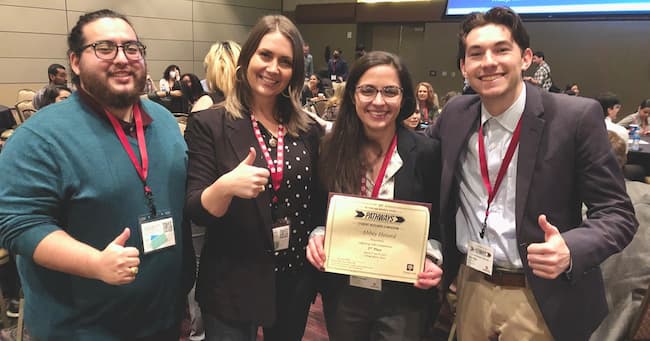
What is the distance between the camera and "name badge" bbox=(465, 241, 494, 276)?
1.49 m

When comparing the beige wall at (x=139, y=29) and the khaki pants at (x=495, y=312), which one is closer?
the khaki pants at (x=495, y=312)

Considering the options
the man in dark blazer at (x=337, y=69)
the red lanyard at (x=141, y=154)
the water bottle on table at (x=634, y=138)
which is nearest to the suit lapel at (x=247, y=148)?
the red lanyard at (x=141, y=154)

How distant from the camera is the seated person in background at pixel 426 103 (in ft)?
20.8

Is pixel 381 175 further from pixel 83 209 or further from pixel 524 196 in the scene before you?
pixel 83 209

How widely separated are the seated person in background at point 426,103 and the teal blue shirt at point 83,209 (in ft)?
17.2

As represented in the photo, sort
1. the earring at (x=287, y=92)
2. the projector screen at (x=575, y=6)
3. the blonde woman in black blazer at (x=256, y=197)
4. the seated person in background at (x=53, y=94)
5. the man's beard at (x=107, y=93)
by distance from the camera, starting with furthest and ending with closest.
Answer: the projector screen at (x=575, y=6)
the seated person in background at (x=53, y=94)
the earring at (x=287, y=92)
the blonde woman in black blazer at (x=256, y=197)
the man's beard at (x=107, y=93)

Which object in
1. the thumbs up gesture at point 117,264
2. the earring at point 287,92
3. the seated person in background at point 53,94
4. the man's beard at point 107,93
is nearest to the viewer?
the thumbs up gesture at point 117,264

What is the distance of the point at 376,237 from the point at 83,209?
3.13ft

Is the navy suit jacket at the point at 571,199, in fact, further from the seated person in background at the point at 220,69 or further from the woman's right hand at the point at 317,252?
the seated person in background at the point at 220,69

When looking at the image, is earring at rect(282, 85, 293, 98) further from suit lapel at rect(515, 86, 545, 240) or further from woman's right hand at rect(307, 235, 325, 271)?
suit lapel at rect(515, 86, 545, 240)

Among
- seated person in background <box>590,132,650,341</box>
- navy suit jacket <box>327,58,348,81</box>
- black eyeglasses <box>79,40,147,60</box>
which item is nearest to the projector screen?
navy suit jacket <box>327,58,348,81</box>

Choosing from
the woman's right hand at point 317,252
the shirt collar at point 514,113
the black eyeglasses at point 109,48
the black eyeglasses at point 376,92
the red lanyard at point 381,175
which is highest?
the black eyeglasses at point 109,48

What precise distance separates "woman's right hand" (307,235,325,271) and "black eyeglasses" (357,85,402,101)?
0.54 meters

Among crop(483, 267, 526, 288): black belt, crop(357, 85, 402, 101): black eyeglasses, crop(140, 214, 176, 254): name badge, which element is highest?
crop(357, 85, 402, 101): black eyeglasses
